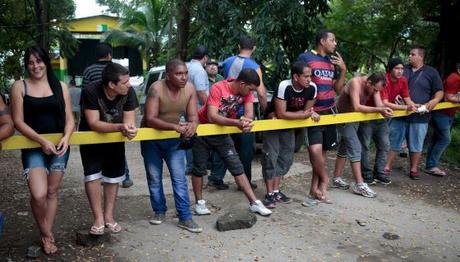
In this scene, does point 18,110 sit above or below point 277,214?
above

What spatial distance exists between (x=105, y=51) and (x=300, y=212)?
122 inches

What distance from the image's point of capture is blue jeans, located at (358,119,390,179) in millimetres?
6461

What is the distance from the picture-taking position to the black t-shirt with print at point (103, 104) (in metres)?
4.21

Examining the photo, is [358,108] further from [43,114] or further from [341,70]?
[43,114]

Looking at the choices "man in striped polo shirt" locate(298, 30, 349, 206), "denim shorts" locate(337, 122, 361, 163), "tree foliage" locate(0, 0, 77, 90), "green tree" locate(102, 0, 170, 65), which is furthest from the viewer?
"green tree" locate(102, 0, 170, 65)

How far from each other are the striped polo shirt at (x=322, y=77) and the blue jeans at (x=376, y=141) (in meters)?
0.80

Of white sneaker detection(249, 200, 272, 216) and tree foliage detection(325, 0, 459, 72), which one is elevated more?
tree foliage detection(325, 0, 459, 72)

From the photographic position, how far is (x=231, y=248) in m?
4.36

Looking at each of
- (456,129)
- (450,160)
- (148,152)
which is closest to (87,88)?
(148,152)

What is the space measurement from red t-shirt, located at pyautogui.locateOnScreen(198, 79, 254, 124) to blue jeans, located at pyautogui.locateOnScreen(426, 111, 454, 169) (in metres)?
3.76

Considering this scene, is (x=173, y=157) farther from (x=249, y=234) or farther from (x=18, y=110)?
(x=18, y=110)

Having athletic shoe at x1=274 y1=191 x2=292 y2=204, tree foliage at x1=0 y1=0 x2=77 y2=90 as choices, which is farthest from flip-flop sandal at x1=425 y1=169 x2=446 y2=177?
tree foliage at x1=0 y1=0 x2=77 y2=90

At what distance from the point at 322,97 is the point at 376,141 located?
136 cm

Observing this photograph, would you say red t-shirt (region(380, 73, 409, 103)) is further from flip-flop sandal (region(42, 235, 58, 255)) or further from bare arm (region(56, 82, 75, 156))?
flip-flop sandal (region(42, 235, 58, 255))
